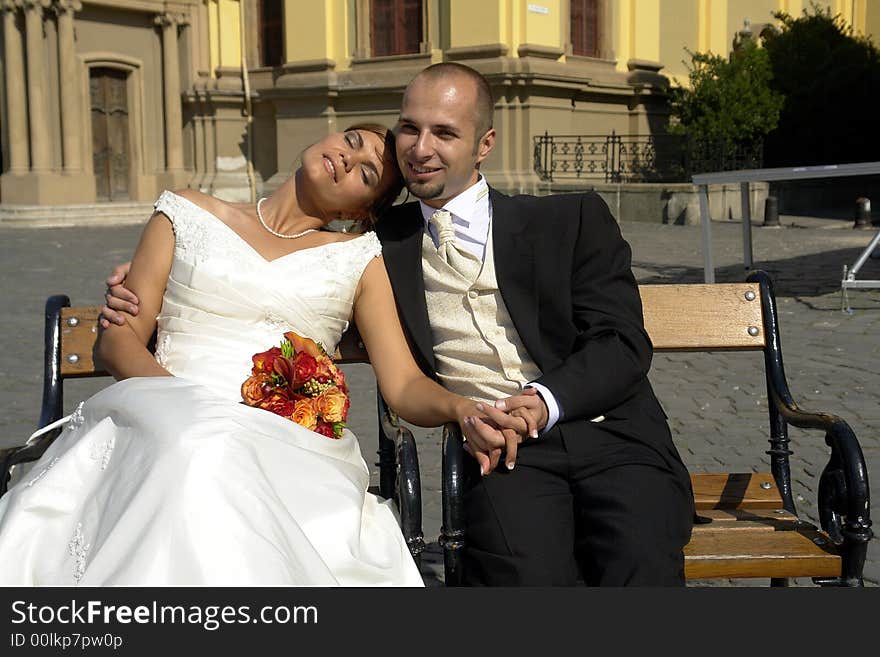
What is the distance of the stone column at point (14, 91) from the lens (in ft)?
77.5

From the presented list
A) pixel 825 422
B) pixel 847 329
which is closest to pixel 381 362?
pixel 825 422

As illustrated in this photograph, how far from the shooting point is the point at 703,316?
393 cm

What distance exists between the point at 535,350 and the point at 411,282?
46 centimetres

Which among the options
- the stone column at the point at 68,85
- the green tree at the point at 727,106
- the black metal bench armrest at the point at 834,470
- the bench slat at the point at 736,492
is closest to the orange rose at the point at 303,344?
the bench slat at the point at 736,492

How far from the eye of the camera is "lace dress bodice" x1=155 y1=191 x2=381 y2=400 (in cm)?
359

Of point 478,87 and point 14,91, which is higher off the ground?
point 14,91

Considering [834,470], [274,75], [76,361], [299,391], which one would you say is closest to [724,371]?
[834,470]

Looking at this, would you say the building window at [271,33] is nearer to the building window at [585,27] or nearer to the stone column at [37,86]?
the stone column at [37,86]

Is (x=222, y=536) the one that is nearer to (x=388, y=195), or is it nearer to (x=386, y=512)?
(x=386, y=512)

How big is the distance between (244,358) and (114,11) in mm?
24414

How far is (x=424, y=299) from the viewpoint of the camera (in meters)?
3.53

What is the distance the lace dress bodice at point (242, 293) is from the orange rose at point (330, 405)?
13.3 inches

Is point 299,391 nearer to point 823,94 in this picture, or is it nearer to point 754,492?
point 754,492

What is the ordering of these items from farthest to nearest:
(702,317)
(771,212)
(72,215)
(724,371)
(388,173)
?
(72,215), (771,212), (724,371), (702,317), (388,173)
